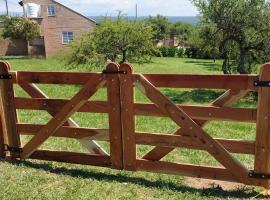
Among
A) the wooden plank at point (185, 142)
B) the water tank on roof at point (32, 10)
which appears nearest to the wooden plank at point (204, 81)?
the wooden plank at point (185, 142)

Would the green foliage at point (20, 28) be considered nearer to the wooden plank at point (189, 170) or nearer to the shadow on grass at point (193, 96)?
the shadow on grass at point (193, 96)

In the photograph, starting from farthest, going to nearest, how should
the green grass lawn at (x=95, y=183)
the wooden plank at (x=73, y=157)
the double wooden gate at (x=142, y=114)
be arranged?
1. the wooden plank at (x=73, y=157)
2. the green grass lawn at (x=95, y=183)
3. the double wooden gate at (x=142, y=114)

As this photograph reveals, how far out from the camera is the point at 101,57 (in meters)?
17.5

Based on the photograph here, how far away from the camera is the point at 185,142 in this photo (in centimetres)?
510

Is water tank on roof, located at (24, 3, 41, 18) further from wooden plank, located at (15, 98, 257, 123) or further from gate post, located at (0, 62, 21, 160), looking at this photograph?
wooden plank, located at (15, 98, 257, 123)

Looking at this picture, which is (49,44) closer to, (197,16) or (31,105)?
(197,16)

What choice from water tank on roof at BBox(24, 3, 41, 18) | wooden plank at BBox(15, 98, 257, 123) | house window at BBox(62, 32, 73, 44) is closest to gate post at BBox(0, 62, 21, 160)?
wooden plank at BBox(15, 98, 257, 123)

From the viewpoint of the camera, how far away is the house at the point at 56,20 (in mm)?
45719

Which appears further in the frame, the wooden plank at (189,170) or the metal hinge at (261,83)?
the wooden plank at (189,170)

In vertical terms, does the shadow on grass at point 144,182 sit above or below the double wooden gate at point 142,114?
below

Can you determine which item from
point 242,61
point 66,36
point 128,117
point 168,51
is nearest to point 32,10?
point 66,36

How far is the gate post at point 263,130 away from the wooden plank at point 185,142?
10 centimetres

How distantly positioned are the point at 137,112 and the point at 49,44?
40.8 meters

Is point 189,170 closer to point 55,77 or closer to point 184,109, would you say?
point 184,109
